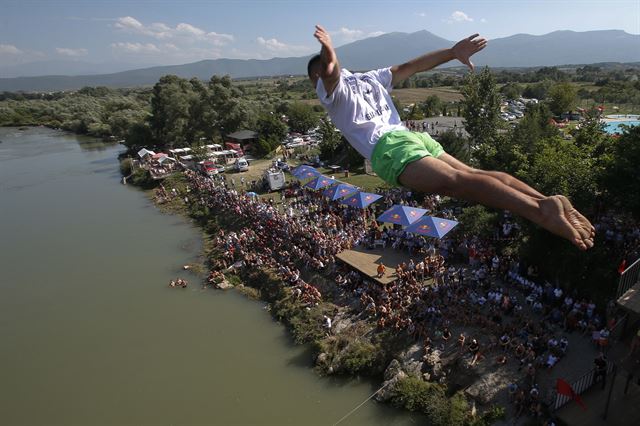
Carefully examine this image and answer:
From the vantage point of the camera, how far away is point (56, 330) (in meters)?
15.7

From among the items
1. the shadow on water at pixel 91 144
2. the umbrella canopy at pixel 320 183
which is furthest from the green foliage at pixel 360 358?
the shadow on water at pixel 91 144

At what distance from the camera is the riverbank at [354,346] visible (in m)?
9.64

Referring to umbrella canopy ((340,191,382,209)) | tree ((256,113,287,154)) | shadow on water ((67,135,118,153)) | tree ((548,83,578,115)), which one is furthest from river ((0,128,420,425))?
tree ((548,83,578,115))

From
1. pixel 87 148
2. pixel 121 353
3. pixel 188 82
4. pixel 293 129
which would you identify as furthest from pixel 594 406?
pixel 87 148

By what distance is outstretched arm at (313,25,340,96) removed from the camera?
3.25m

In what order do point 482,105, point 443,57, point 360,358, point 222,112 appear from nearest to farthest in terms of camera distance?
point 443,57 → point 360,358 → point 482,105 → point 222,112

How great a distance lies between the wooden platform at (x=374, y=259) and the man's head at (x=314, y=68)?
1002 cm

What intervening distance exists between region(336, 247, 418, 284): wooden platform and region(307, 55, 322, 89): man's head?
10.0 meters

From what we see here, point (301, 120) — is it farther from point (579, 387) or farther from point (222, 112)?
point (579, 387)

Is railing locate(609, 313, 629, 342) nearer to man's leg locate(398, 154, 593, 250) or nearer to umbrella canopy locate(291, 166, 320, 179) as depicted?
man's leg locate(398, 154, 593, 250)

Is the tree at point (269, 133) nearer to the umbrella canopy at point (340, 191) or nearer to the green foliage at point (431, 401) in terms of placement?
the umbrella canopy at point (340, 191)

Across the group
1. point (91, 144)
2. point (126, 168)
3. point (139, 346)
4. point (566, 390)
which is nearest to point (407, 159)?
point (566, 390)

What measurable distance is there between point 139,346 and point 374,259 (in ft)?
29.4

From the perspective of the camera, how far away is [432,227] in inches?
513
